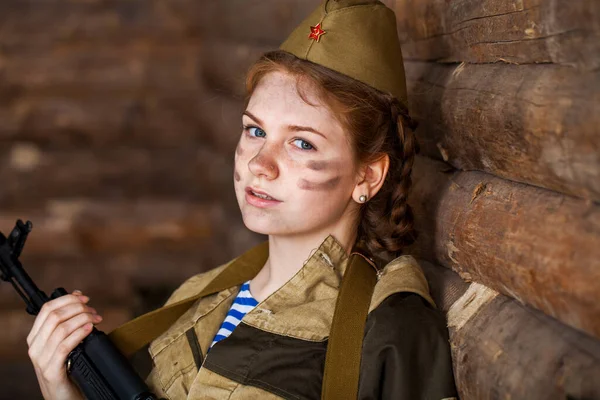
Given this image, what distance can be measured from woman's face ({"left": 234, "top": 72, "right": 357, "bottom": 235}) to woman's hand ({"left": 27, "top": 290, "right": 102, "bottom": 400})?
21.6 inches

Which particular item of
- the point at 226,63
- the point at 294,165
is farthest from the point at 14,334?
the point at 294,165

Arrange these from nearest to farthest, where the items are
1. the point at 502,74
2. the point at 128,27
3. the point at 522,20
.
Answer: the point at 522,20 < the point at 502,74 < the point at 128,27

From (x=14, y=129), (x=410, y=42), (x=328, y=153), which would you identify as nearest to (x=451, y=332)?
(x=328, y=153)

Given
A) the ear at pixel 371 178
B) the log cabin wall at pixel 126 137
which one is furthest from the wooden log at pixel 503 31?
the ear at pixel 371 178

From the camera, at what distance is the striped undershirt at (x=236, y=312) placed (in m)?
2.21

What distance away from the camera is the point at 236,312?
2262 millimetres

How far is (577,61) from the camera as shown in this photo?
1.45 metres

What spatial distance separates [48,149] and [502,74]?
3.25 metres

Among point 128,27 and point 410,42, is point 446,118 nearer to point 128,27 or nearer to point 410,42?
point 410,42

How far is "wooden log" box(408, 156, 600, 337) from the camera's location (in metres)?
1.38

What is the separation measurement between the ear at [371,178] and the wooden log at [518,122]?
0.19m

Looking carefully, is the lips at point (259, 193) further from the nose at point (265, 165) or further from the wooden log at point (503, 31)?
the wooden log at point (503, 31)

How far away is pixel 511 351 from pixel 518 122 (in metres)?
0.45

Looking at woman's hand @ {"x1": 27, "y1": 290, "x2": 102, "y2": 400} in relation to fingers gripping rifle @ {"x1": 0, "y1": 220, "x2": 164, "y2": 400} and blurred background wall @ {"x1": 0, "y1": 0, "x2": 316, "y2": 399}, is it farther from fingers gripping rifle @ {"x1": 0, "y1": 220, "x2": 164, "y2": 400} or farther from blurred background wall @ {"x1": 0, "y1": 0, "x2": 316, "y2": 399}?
blurred background wall @ {"x1": 0, "y1": 0, "x2": 316, "y2": 399}
